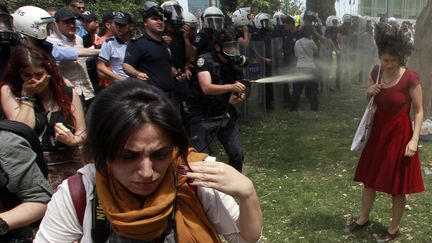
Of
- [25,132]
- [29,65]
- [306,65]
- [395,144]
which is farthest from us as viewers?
[306,65]

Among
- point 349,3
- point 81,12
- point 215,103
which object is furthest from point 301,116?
point 349,3

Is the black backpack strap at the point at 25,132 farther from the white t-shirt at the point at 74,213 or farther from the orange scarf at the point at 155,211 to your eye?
the orange scarf at the point at 155,211

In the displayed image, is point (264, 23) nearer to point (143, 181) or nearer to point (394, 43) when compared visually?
point (394, 43)

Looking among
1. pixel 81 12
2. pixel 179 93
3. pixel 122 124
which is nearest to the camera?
pixel 122 124

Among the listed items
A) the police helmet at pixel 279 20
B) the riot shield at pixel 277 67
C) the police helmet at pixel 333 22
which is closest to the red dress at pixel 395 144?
the riot shield at pixel 277 67

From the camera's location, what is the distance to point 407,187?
383cm

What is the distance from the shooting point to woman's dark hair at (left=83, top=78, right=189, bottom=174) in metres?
1.37

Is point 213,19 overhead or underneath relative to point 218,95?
overhead

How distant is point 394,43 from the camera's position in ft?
12.1

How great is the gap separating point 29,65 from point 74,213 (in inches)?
59.9

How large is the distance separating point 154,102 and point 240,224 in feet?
1.63

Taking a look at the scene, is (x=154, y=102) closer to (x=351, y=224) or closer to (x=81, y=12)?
(x=351, y=224)

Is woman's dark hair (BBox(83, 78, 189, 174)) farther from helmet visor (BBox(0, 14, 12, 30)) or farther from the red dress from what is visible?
the red dress

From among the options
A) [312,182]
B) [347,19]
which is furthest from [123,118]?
[347,19]
